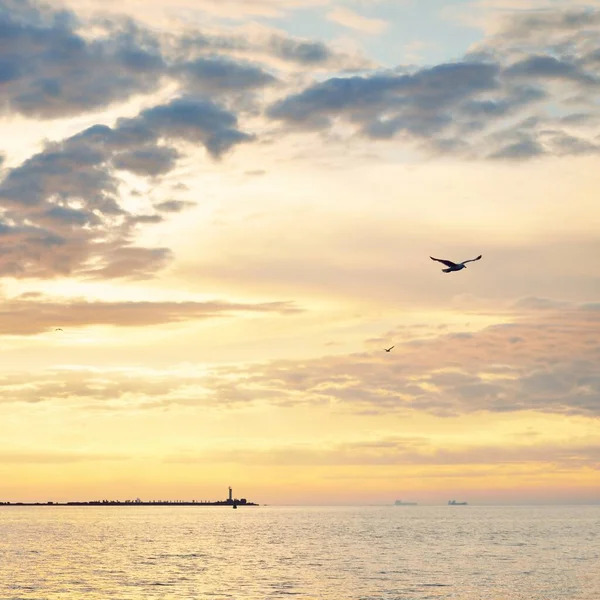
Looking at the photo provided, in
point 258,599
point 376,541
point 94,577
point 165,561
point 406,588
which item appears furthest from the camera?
point 376,541

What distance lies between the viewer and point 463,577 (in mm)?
103500

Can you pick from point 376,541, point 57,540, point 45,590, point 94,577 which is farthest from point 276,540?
point 45,590

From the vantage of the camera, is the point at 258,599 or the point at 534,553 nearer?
the point at 258,599

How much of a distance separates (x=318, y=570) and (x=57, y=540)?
90.5 m

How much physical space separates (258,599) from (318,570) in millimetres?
29887

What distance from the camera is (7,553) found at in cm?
14000

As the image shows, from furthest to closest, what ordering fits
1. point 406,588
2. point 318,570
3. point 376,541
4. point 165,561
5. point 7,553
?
point 376,541 → point 7,553 → point 165,561 → point 318,570 → point 406,588

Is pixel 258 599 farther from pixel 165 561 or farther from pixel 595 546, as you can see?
pixel 595 546

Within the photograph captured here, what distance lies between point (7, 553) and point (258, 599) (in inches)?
2826

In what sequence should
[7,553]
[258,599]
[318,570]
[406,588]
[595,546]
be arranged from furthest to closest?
[595,546] < [7,553] < [318,570] < [406,588] < [258,599]

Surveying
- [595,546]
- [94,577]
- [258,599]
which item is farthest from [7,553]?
[595,546]

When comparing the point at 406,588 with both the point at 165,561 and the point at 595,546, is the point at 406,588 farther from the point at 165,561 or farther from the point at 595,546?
the point at 595,546

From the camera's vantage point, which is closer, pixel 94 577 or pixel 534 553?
pixel 94 577

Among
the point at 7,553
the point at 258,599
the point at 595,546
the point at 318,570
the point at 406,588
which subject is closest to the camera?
the point at 258,599
